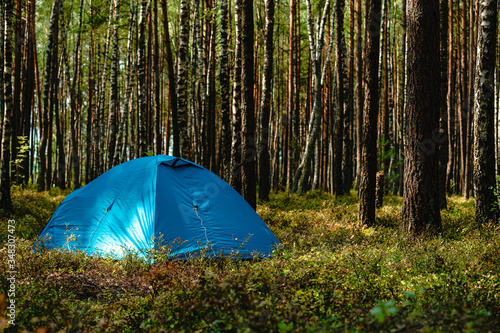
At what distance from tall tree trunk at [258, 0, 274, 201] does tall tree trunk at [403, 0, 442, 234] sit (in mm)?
5483

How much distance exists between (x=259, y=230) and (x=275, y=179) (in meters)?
16.7

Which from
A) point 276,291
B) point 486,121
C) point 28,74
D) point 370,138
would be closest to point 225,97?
point 370,138

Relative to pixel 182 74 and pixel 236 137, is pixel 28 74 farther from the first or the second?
pixel 236 137

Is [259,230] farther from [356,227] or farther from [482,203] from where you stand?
[482,203]

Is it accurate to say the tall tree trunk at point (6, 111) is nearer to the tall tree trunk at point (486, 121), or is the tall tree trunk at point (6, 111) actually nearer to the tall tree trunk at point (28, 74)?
the tall tree trunk at point (28, 74)

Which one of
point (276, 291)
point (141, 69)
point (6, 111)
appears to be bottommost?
point (276, 291)

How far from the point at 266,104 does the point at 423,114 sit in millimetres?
6378

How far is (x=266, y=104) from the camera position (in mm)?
12516

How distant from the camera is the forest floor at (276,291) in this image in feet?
9.36

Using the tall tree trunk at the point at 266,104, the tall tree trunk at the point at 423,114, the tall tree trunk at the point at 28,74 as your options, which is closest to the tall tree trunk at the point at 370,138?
the tall tree trunk at the point at 423,114

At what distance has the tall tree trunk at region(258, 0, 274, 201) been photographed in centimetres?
1172

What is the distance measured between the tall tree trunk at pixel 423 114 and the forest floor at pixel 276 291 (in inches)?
21.9

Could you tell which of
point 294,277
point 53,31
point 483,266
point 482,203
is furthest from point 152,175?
point 53,31

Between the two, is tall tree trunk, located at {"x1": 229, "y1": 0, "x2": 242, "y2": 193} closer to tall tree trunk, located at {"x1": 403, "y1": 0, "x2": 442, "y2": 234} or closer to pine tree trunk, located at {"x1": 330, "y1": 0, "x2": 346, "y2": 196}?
tall tree trunk, located at {"x1": 403, "y1": 0, "x2": 442, "y2": 234}
